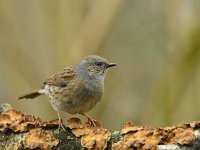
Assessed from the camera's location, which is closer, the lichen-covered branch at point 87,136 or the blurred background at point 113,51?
the lichen-covered branch at point 87,136

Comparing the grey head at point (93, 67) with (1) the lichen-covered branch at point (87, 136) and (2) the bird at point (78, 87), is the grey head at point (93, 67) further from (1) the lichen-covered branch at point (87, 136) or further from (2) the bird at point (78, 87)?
(1) the lichen-covered branch at point (87, 136)

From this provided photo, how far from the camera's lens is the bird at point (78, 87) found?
18.8 ft

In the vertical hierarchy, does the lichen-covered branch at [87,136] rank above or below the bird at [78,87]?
below

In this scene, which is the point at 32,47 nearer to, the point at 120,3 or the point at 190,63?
the point at 120,3

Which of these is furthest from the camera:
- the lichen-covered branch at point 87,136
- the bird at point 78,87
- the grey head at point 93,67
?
the grey head at point 93,67

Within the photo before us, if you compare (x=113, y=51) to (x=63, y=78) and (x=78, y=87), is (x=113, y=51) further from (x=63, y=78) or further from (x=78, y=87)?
(x=78, y=87)

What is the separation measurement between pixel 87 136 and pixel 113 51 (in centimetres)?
475

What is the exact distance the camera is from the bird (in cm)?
573

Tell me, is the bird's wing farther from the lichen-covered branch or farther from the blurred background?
the lichen-covered branch

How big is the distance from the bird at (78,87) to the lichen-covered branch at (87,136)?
1.42 meters

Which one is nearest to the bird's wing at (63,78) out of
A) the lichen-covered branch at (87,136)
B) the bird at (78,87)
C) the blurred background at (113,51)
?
the bird at (78,87)

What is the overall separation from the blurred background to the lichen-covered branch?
335cm

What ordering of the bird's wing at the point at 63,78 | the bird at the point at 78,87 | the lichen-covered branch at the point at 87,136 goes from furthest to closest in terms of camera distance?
the bird's wing at the point at 63,78 < the bird at the point at 78,87 < the lichen-covered branch at the point at 87,136

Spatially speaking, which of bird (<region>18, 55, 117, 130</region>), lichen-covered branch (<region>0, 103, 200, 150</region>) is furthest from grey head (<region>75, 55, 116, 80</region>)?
lichen-covered branch (<region>0, 103, 200, 150</region>)
